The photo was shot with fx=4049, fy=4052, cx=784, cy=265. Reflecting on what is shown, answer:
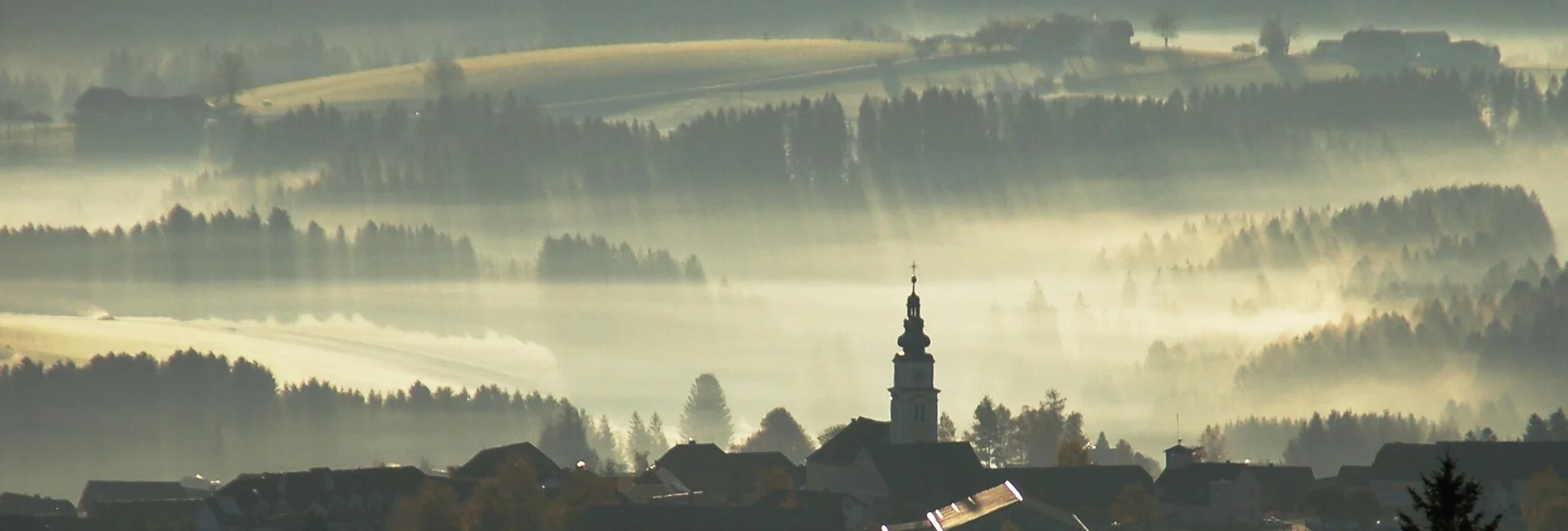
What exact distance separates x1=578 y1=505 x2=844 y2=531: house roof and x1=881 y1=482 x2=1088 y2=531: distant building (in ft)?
12.2

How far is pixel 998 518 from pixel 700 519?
1346 centimetres

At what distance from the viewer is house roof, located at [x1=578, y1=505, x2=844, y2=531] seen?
174875 millimetres

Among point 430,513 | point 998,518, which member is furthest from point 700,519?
point 430,513

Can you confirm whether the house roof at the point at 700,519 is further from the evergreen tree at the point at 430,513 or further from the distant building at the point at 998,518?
the evergreen tree at the point at 430,513

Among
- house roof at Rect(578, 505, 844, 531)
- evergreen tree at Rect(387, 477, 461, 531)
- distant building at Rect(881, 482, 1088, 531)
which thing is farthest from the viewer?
evergreen tree at Rect(387, 477, 461, 531)

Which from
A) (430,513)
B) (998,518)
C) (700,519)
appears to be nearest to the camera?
(700,519)

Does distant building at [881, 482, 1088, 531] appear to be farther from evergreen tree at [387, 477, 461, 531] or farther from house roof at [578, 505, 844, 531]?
evergreen tree at [387, 477, 461, 531]

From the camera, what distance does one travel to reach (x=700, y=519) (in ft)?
579

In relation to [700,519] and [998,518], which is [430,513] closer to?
[700,519]

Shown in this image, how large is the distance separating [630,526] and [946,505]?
942 inches

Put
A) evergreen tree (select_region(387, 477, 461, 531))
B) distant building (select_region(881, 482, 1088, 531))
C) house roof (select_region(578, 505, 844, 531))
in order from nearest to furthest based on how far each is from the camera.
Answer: house roof (select_region(578, 505, 844, 531))
distant building (select_region(881, 482, 1088, 531))
evergreen tree (select_region(387, 477, 461, 531))

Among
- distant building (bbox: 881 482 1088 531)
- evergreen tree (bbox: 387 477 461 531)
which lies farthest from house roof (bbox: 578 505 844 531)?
evergreen tree (bbox: 387 477 461 531)

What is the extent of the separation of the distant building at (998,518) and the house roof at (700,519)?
12.2 ft

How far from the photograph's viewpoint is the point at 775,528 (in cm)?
17512
